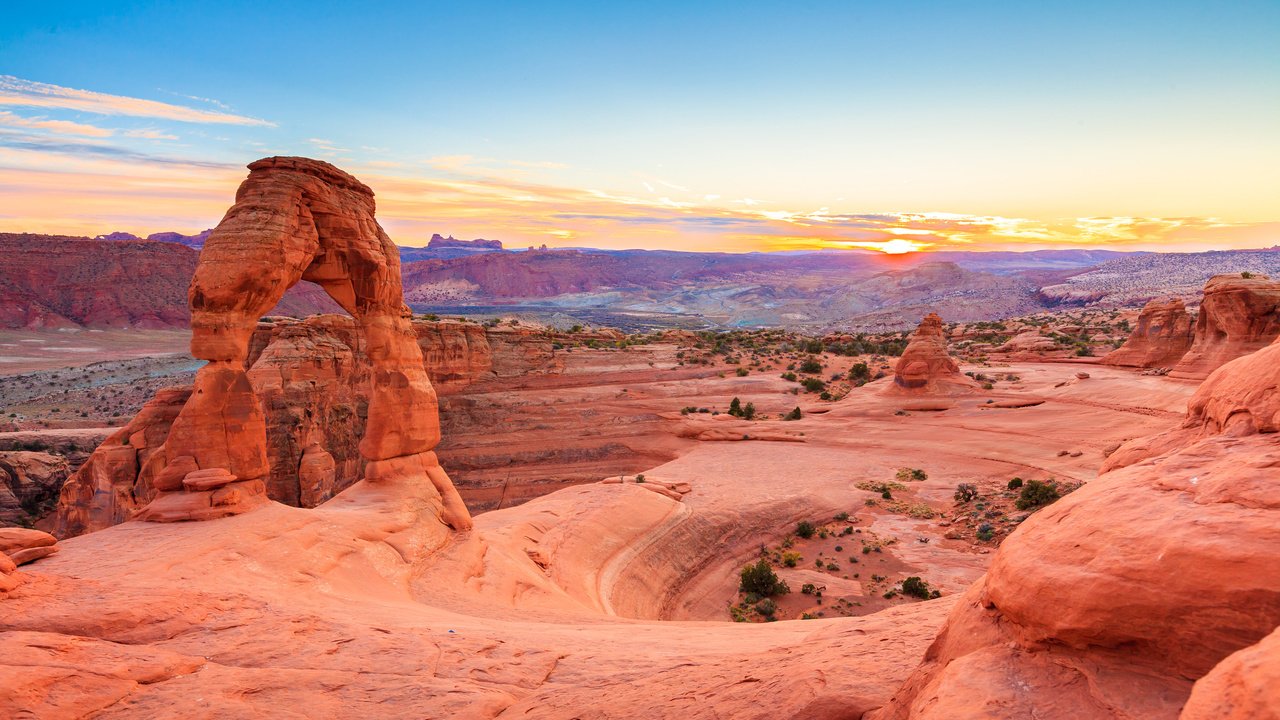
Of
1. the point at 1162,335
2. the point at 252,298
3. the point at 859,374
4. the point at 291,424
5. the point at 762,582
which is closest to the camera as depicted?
the point at 252,298

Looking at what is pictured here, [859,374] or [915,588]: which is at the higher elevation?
[859,374]

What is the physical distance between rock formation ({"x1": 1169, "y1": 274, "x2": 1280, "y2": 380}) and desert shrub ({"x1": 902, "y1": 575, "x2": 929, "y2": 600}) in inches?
810

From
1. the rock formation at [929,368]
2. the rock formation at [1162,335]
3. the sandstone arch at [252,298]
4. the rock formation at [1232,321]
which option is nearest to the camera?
the sandstone arch at [252,298]

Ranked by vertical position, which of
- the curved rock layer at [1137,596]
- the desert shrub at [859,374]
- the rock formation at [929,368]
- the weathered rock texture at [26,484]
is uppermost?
the curved rock layer at [1137,596]

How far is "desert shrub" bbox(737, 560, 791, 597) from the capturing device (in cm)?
1645

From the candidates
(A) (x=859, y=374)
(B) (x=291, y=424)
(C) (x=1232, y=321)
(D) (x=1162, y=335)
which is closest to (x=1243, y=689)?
(B) (x=291, y=424)

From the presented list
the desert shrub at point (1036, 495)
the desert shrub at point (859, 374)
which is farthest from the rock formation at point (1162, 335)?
the desert shrub at point (1036, 495)

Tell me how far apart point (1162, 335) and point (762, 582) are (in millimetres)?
30040

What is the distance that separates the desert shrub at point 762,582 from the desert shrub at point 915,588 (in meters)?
2.88

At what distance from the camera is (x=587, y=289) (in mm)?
191000

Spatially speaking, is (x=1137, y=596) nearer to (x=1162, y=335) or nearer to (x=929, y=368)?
(x=929, y=368)

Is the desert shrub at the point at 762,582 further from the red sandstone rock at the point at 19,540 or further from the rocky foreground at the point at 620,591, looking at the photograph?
the red sandstone rock at the point at 19,540

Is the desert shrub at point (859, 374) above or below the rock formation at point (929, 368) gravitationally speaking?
below

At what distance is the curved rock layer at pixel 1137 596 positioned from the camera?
10.6ft
